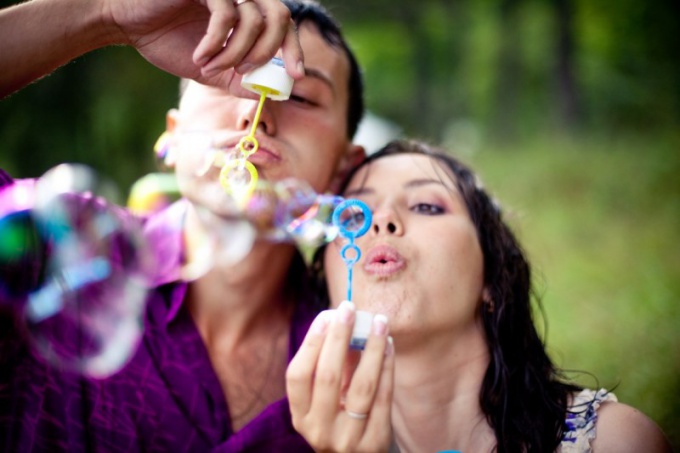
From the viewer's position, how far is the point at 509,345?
1904mm

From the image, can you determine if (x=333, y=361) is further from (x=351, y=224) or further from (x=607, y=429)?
(x=607, y=429)

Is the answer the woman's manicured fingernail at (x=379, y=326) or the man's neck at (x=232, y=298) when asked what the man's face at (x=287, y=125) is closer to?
the man's neck at (x=232, y=298)

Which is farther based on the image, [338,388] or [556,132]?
[556,132]

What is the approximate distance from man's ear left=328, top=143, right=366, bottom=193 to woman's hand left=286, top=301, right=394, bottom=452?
3.01ft

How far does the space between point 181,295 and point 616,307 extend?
3158 mm

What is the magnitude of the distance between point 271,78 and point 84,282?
3.17 ft

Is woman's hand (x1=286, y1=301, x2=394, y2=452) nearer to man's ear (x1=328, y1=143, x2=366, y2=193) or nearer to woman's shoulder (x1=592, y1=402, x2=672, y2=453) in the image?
woman's shoulder (x1=592, y1=402, x2=672, y2=453)

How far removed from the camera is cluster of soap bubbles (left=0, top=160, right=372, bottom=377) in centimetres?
166

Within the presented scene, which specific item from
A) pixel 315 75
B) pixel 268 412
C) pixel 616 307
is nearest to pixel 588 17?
pixel 616 307

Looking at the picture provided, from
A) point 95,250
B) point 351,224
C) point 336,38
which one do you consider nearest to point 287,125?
point 351,224

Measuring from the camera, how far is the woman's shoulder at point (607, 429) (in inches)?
60.2

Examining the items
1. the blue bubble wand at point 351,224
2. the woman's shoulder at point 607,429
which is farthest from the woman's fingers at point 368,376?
the woman's shoulder at point 607,429

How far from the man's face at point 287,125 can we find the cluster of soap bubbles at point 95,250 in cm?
8

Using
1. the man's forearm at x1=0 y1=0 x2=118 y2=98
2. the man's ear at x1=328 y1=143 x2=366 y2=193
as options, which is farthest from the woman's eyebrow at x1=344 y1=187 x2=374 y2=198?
the man's forearm at x1=0 y1=0 x2=118 y2=98
